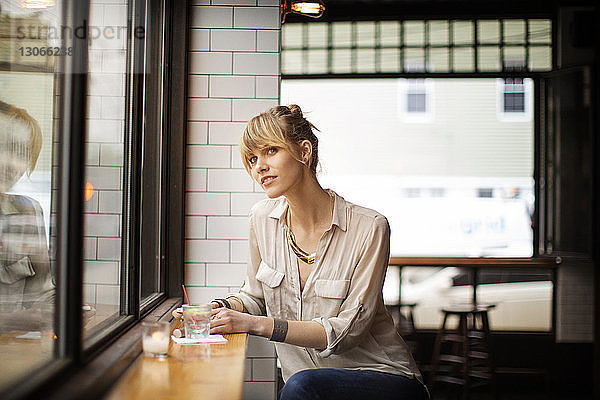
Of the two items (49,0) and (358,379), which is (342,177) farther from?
(49,0)

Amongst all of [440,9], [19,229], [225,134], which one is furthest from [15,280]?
[440,9]

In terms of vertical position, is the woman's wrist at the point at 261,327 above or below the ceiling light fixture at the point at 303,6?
below

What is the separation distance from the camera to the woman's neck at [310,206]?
104 inches

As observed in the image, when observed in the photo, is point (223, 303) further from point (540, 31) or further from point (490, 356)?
point (540, 31)

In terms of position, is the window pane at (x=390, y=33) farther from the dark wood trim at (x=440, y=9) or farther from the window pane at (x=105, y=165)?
the window pane at (x=105, y=165)

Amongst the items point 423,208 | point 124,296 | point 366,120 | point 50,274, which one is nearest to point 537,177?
point 423,208

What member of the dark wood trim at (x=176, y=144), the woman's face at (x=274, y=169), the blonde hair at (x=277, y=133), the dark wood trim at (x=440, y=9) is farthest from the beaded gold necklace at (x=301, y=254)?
the dark wood trim at (x=440, y=9)

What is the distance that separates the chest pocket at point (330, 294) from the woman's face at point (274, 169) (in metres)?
0.37

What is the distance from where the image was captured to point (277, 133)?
2500mm

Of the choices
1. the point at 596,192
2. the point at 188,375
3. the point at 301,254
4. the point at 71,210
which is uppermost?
the point at 596,192

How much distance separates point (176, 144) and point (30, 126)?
1.22 meters

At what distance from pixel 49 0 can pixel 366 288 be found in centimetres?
136

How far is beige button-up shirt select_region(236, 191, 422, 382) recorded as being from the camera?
2434 mm

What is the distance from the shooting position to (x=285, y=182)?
2525 millimetres
